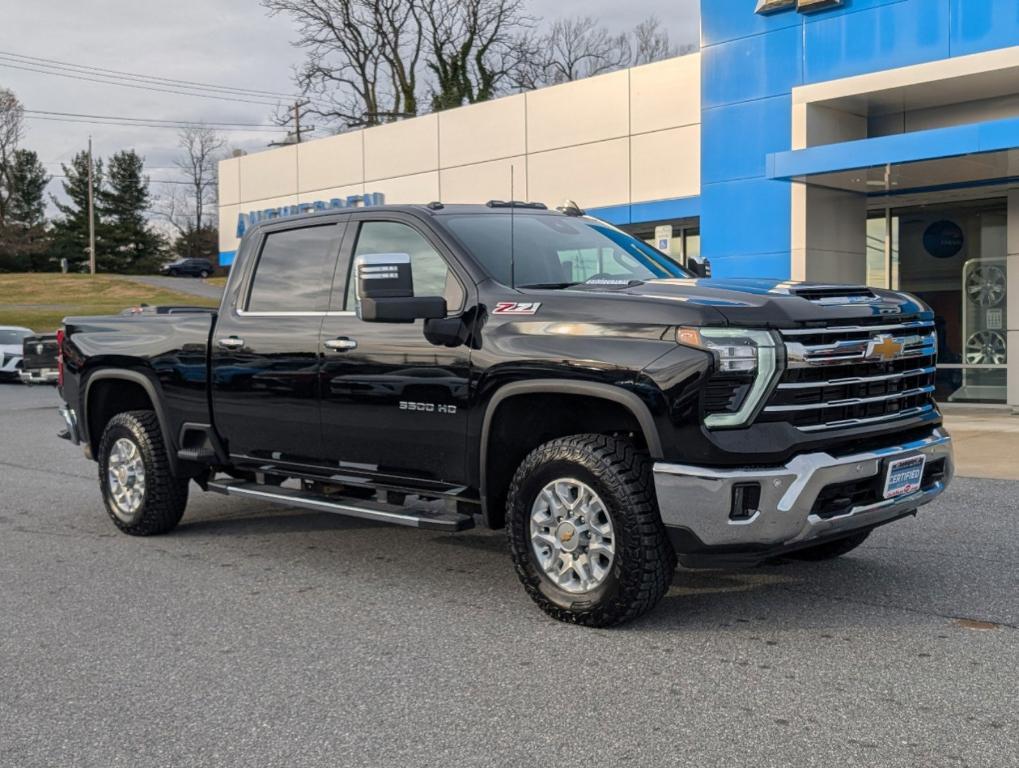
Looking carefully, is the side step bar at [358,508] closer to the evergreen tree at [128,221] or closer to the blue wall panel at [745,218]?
the blue wall panel at [745,218]

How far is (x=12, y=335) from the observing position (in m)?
26.6

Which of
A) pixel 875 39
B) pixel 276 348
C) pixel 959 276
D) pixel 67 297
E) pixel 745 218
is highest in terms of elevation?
pixel 875 39

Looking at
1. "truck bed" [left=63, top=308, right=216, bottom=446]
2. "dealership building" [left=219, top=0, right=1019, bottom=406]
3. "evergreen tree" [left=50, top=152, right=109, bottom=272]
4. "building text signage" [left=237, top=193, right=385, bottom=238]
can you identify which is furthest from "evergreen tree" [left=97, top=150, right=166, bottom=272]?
"truck bed" [left=63, top=308, right=216, bottom=446]

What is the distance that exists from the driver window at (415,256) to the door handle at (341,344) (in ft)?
0.67

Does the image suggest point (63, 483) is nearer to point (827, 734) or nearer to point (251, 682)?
point (251, 682)

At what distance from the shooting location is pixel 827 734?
12.4 feet

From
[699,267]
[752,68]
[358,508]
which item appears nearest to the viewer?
[358,508]

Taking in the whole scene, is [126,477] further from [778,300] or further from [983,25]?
[983,25]

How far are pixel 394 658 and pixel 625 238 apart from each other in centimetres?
302

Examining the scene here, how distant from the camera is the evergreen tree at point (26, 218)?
3029 inches

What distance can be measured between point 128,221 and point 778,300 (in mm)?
85056

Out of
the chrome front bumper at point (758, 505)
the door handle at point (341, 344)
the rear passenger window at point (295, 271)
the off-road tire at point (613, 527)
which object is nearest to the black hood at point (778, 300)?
the chrome front bumper at point (758, 505)

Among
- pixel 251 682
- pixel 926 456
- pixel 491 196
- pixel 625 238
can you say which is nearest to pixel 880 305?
pixel 926 456

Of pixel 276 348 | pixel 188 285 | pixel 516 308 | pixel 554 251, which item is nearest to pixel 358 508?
pixel 276 348
